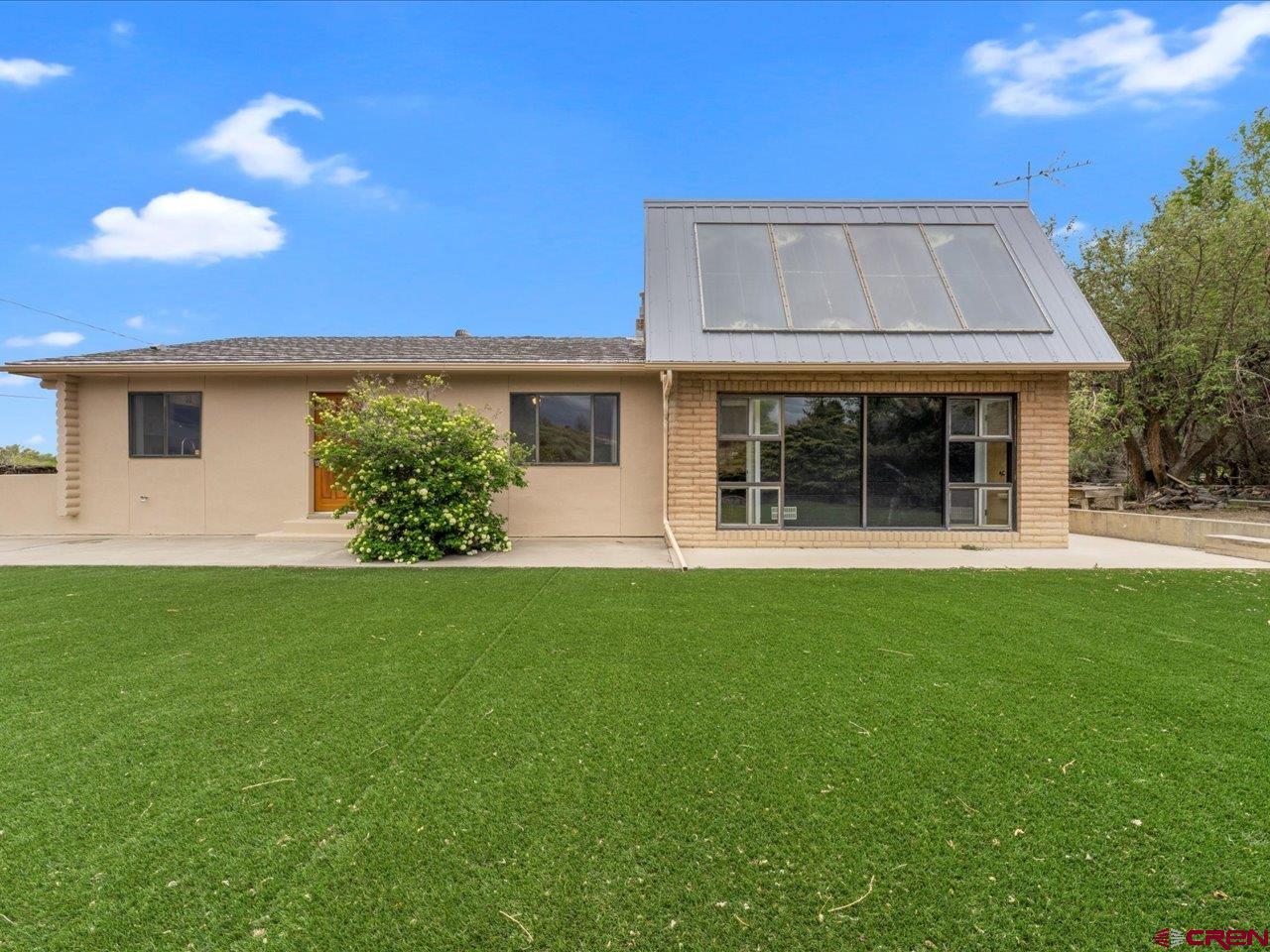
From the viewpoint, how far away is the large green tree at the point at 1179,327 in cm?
1249

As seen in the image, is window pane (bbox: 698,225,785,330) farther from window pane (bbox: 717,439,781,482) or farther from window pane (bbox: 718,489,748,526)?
window pane (bbox: 718,489,748,526)

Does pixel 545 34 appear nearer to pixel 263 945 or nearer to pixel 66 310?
pixel 66 310

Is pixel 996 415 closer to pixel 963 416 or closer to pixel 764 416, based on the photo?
pixel 963 416

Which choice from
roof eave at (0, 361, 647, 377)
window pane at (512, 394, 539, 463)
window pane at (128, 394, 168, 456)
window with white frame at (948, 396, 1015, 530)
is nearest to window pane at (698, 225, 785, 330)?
roof eave at (0, 361, 647, 377)

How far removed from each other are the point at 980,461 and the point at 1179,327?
27.3ft

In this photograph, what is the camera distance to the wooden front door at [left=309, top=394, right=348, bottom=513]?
33.1 ft

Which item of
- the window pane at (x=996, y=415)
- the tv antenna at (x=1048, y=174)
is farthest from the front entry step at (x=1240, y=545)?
the tv antenna at (x=1048, y=174)

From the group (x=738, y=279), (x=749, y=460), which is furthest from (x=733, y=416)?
(x=738, y=279)

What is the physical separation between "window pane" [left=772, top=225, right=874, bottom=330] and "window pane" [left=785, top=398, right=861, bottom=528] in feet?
3.92

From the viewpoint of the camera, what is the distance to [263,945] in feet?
5.34

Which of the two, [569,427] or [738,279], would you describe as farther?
[569,427]

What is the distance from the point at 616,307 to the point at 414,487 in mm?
10467

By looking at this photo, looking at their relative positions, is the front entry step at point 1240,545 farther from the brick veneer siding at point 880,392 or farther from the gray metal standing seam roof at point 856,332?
the gray metal standing seam roof at point 856,332

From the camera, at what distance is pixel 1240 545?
820 cm
